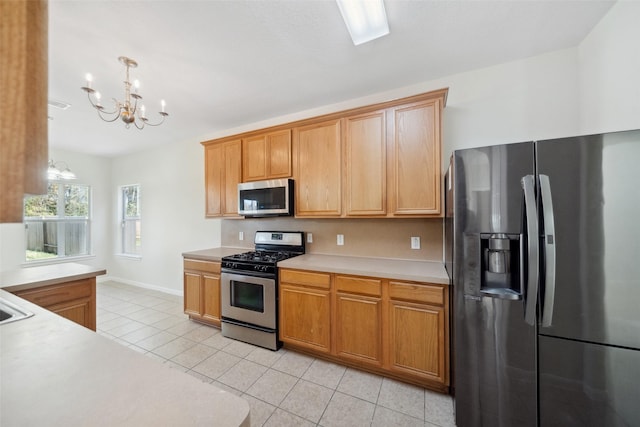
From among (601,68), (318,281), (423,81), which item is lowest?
(318,281)

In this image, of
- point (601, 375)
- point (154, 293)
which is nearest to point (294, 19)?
point (601, 375)

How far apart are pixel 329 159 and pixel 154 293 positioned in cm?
413

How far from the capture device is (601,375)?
4.31ft

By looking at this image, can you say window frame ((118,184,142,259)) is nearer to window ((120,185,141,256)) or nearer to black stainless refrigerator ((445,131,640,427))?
window ((120,185,141,256))

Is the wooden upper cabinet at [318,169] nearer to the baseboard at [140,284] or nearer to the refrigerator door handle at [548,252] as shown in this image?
the refrigerator door handle at [548,252]

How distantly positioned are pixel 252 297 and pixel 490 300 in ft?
7.05

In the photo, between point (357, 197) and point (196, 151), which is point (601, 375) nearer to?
point (357, 197)

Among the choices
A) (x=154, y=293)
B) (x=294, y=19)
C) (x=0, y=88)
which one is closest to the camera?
(x=0, y=88)

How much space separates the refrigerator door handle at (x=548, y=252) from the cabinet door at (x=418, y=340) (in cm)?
64

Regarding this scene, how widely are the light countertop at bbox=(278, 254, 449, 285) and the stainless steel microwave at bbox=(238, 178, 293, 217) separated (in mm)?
610

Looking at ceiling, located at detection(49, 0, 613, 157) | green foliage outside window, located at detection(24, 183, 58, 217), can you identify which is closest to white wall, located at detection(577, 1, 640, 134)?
ceiling, located at detection(49, 0, 613, 157)

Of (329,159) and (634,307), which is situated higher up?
(329,159)

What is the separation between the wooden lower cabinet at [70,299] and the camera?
1.85m

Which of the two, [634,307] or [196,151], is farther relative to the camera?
[196,151]
